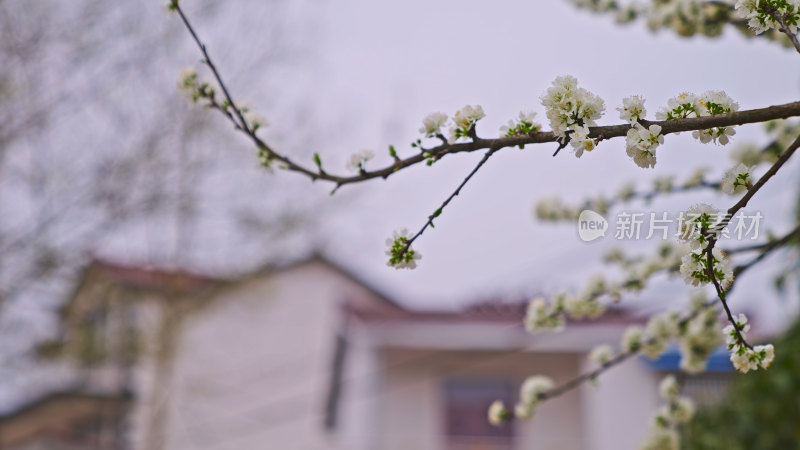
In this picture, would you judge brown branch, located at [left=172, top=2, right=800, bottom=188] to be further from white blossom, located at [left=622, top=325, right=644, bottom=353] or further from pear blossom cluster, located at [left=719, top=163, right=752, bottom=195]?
white blossom, located at [left=622, top=325, right=644, bottom=353]

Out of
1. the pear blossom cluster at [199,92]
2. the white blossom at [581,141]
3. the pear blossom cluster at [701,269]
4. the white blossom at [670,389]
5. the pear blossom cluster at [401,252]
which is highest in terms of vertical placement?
the pear blossom cluster at [199,92]

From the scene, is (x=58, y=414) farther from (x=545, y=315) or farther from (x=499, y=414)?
(x=545, y=315)

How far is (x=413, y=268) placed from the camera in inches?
49.0

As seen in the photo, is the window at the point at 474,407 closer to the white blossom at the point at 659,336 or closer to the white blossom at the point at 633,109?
the white blossom at the point at 659,336

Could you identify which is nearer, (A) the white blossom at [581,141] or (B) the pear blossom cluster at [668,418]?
(A) the white blossom at [581,141]

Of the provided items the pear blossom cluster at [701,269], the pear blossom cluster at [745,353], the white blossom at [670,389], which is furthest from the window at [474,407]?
the pear blossom cluster at [701,269]

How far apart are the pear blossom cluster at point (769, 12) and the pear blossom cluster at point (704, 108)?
0.15 meters

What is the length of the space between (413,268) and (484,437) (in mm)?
6286

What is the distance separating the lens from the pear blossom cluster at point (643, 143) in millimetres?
960

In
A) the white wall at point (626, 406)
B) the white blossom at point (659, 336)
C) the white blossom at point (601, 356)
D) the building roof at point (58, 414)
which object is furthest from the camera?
the building roof at point (58, 414)

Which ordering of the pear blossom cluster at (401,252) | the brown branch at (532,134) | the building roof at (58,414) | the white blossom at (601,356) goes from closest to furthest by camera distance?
1. the brown branch at (532,134)
2. the pear blossom cluster at (401,252)
3. the white blossom at (601,356)
4. the building roof at (58,414)

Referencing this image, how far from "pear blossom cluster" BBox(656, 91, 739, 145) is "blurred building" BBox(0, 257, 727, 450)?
505cm

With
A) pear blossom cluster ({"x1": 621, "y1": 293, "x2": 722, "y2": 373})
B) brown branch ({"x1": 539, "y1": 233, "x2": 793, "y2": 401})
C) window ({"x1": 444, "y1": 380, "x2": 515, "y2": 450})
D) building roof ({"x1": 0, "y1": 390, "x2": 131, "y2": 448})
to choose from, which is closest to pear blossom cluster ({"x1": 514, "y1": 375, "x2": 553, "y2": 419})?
brown branch ({"x1": 539, "y1": 233, "x2": 793, "y2": 401})

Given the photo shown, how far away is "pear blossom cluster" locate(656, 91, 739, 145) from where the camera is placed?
984 mm
